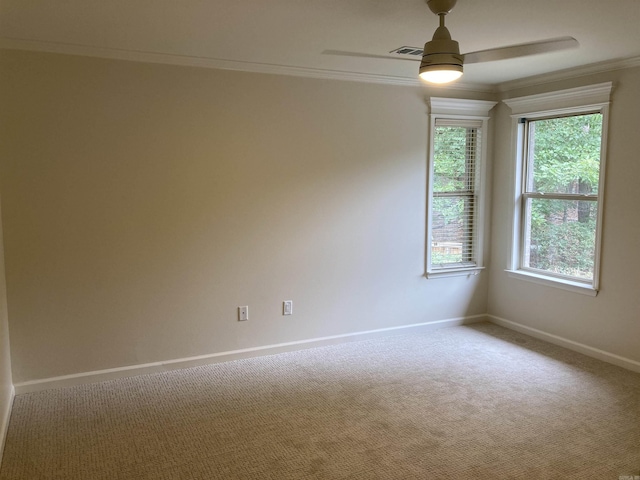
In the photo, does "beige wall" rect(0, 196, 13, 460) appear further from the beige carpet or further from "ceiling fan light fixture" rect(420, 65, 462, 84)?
"ceiling fan light fixture" rect(420, 65, 462, 84)

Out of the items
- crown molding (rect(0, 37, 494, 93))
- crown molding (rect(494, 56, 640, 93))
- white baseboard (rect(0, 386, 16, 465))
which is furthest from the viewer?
crown molding (rect(494, 56, 640, 93))

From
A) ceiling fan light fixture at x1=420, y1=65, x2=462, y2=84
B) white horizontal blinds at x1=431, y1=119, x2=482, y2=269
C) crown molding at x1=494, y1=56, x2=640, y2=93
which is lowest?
white horizontal blinds at x1=431, y1=119, x2=482, y2=269

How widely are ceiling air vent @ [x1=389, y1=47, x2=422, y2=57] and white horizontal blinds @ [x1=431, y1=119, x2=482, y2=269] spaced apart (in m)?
1.28

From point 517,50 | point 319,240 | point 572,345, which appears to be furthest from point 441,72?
point 572,345

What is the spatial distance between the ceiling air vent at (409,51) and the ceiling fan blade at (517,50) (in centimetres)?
58

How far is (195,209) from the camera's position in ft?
13.1

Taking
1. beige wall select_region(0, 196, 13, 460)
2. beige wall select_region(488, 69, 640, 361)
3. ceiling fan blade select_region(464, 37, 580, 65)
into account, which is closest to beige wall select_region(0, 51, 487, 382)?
beige wall select_region(0, 196, 13, 460)

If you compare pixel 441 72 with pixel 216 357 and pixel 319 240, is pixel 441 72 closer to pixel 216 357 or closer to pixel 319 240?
pixel 319 240

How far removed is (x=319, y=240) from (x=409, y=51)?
1.70m

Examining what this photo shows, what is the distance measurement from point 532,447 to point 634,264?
1935mm

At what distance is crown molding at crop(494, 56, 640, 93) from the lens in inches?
155

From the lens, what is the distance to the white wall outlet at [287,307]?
4418 millimetres

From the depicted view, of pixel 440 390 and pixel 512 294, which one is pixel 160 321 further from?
pixel 512 294

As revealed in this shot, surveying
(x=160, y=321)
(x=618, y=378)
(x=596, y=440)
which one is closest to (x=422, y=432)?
(x=596, y=440)
